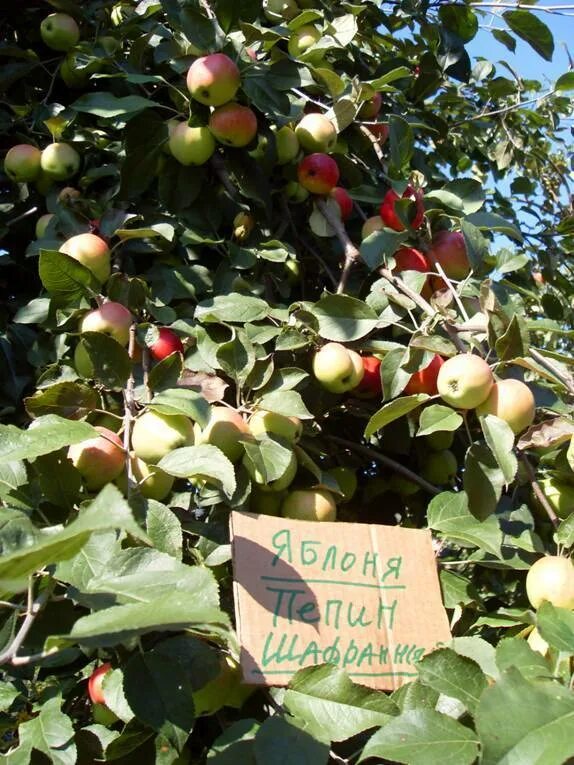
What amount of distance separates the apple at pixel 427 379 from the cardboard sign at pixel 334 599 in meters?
0.22

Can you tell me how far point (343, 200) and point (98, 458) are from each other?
2.36 feet

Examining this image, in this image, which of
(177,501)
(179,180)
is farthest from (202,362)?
(179,180)

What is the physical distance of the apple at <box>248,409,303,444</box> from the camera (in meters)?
1.03

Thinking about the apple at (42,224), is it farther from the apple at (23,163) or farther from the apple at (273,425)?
the apple at (273,425)

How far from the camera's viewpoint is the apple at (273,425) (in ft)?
3.37

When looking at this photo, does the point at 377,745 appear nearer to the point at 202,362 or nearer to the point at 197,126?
the point at 202,362

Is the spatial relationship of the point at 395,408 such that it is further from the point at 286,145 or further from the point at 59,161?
the point at 59,161

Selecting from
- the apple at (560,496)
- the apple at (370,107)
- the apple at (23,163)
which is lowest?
the apple at (560,496)

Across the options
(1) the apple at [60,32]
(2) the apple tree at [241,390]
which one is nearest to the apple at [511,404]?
(2) the apple tree at [241,390]

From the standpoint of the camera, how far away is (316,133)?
4.50 ft

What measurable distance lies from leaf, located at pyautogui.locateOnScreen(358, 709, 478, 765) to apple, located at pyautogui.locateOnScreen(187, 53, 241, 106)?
0.96 m

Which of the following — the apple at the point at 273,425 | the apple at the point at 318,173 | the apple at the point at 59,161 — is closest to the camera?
the apple at the point at 273,425

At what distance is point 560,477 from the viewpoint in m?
1.12

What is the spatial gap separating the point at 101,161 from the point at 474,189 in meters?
0.73
